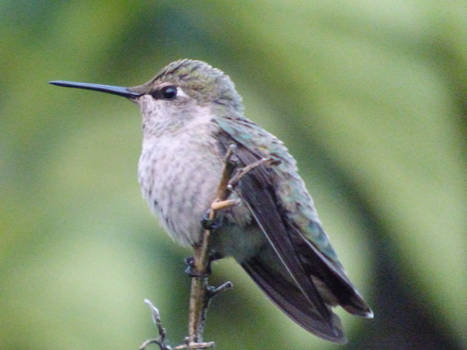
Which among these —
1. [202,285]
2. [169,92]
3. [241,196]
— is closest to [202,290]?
[202,285]

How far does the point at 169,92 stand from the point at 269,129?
0.93 ft

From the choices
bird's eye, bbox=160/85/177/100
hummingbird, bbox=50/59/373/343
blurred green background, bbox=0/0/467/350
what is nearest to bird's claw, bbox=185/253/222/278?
hummingbird, bbox=50/59/373/343

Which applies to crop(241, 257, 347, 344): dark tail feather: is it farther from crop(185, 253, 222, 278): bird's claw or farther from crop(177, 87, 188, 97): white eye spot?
crop(177, 87, 188, 97): white eye spot

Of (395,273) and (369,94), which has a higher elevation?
(369,94)

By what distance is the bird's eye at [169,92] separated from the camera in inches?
92.0

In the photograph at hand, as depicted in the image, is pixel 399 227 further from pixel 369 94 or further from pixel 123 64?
pixel 123 64

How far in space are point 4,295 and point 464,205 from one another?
128 centimetres

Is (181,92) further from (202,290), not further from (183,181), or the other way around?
(202,290)

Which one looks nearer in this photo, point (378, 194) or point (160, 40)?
point (378, 194)

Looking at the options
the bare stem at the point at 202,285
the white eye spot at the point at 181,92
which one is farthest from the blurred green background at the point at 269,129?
the bare stem at the point at 202,285

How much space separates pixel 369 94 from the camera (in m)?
2.56

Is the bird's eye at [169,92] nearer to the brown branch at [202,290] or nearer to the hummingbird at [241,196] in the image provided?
the hummingbird at [241,196]

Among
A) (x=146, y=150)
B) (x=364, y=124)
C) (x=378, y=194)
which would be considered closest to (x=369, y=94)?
(x=364, y=124)

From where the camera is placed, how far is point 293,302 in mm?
2031
